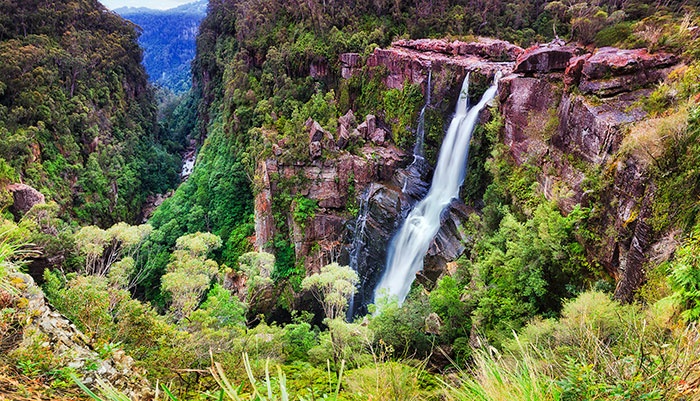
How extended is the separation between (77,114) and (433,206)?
2831 centimetres

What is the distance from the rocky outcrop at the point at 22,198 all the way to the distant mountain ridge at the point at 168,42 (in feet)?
267

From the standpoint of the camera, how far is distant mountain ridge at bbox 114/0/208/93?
10225 centimetres

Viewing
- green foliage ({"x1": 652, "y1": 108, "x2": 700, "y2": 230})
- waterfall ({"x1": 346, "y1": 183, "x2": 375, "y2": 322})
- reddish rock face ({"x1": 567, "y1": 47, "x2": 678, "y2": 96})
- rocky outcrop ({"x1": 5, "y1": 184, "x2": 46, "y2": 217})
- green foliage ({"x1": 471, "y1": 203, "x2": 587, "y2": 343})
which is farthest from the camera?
rocky outcrop ({"x1": 5, "y1": 184, "x2": 46, "y2": 217})

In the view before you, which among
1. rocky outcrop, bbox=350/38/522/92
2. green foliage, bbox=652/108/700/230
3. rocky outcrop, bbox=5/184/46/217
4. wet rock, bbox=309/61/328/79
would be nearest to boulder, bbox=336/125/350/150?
rocky outcrop, bbox=350/38/522/92

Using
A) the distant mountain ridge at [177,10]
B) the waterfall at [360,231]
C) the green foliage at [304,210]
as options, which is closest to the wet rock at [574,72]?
the waterfall at [360,231]

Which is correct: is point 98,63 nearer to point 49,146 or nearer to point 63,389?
point 49,146

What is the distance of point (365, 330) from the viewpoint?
1093 centimetres

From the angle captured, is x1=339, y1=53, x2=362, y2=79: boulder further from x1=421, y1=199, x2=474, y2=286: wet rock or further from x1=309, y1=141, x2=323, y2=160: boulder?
x1=421, y1=199, x2=474, y2=286: wet rock

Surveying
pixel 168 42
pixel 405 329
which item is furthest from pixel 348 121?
pixel 168 42

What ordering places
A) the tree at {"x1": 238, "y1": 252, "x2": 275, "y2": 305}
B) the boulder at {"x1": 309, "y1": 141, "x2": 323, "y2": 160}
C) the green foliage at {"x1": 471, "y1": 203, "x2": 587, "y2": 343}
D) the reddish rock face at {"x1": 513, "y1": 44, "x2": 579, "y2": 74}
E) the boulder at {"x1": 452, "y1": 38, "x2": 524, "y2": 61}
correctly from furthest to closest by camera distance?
the boulder at {"x1": 309, "y1": 141, "x2": 323, "y2": 160}, the boulder at {"x1": 452, "y1": 38, "x2": 524, "y2": 61}, the tree at {"x1": 238, "y1": 252, "x2": 275, "y2": 305}, the reddish rock face at {"x1": 513, "y1": 44, "x2": 579, "y2": 74}, the green foliage at {"x1": 471, "y1": 203, "x2": 587, "y2": 343}

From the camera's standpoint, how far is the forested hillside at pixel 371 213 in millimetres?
3588

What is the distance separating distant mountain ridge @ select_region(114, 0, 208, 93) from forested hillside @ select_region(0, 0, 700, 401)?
68.9 meters

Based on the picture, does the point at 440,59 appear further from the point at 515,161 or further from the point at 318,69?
the point at 318,69

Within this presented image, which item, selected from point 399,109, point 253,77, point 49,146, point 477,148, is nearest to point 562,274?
point 477,148
